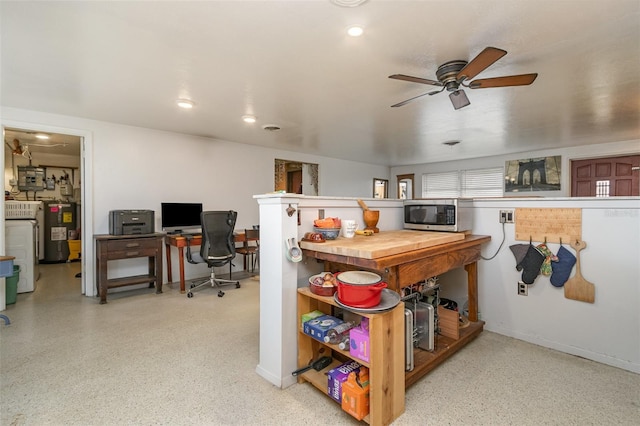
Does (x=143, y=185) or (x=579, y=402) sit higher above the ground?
(x=143, y=185)

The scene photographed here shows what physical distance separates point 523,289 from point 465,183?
16.2 feet

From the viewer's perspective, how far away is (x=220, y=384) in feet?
6.25

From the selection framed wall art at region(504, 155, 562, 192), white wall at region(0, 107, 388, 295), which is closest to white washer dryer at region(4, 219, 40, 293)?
white wall at region(0, 107, 388, 295)

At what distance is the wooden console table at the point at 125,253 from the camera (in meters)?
3.50

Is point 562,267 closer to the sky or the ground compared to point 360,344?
closer to the sky

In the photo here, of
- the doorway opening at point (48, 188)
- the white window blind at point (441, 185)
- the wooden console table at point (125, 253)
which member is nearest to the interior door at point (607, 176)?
the white window blind at point (441, 185)

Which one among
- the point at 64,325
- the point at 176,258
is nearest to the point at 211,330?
the point at 64,325

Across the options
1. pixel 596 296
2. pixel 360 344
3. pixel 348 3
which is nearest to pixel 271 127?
pixel 348 3

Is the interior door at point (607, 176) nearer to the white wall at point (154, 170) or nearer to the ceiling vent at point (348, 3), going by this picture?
the white wall at point (154, 170)

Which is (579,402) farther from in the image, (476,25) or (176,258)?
(176,258)

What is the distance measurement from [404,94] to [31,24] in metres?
2.80

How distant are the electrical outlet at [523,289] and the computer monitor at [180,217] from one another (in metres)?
3.93

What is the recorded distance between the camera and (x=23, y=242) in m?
3.93

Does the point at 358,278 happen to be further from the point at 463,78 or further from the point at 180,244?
the point at 180,244
